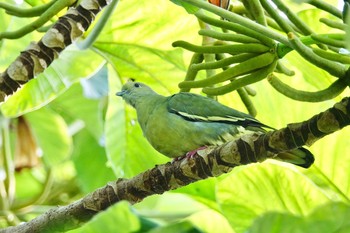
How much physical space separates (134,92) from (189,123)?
217mm

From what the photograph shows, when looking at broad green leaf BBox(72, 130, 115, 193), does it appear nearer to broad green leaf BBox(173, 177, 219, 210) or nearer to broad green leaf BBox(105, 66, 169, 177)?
broad green leaf BBox(105, 66, 169, 177)

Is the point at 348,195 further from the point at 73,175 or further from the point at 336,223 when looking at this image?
the point at 73,175

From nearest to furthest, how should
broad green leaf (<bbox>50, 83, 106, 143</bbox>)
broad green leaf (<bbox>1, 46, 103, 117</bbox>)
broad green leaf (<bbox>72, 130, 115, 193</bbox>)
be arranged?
broad green leaf (<bbox>1, 46, 103, 117</bbox>) → broad green leaf (<bbox>72, 130, 115, 193</bbox>) → broad green leaf (<bbox>50, 83, 106, 143</bbox>)

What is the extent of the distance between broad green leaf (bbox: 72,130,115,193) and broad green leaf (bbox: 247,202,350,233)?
1447 millimetres

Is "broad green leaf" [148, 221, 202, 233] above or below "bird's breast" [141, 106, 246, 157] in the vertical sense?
below

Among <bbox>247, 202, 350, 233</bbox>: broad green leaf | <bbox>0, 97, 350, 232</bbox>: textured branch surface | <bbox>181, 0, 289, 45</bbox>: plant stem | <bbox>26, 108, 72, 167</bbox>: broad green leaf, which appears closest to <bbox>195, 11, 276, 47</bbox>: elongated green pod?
<bbox>181, 0, 289, 45</bbox>: plant stem

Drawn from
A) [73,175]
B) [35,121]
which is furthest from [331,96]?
[73,175]

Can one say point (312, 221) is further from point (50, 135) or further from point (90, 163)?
point (50, 135)

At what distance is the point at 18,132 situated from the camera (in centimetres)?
267

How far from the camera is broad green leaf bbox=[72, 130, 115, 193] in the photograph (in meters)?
2.29

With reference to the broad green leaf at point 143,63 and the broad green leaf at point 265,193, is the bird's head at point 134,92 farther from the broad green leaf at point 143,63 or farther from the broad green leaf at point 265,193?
the broad green leaf at point 265,193

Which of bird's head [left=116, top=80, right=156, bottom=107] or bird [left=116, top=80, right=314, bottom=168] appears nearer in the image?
bird [left=116, top=80, right=314, bottom=168]

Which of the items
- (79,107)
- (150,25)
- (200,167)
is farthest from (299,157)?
(79,107)

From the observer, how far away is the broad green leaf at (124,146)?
6.01 ft
